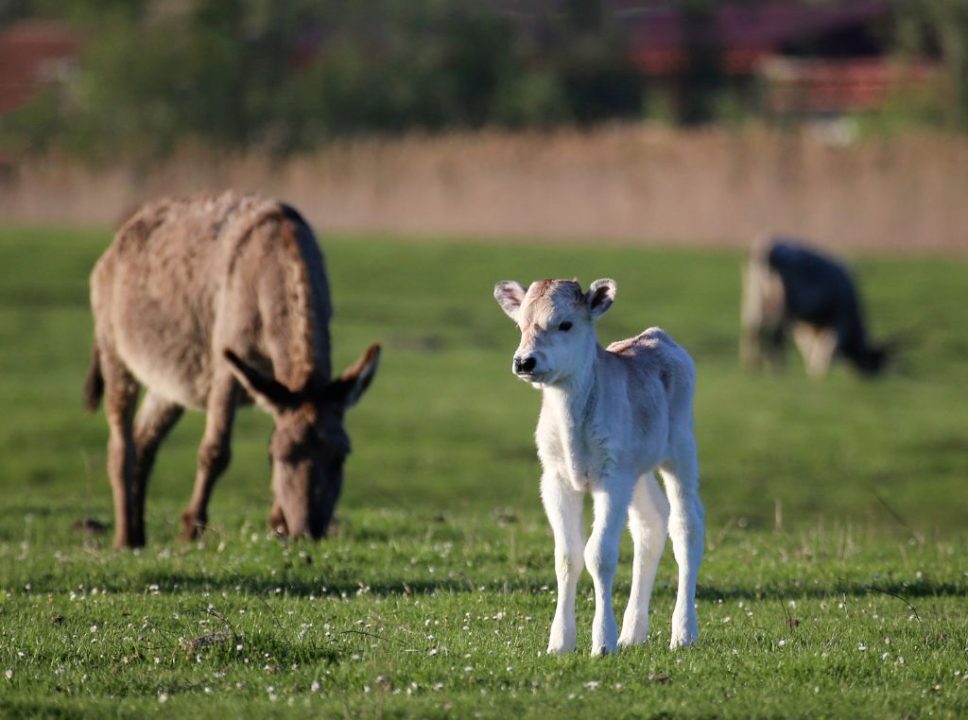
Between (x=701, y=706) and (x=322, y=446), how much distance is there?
5.10 m

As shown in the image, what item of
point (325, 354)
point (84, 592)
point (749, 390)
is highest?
point (325, 354)

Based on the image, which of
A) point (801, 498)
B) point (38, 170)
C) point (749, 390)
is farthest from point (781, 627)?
point (38, 170)

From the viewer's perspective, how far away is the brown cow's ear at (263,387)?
11.7 m

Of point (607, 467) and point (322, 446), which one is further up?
point (607, 467)

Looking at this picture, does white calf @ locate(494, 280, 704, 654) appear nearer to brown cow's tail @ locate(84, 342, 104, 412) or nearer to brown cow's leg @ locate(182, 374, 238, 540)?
brown cow's leg @ locate(182, 374, 238, 540)

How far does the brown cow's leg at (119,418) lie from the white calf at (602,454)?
5696mm

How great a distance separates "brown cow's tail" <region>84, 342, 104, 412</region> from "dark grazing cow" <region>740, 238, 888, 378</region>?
17.9 metres

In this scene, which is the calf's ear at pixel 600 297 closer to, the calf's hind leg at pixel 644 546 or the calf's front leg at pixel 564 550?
the calf's front leg at pixel 564 550

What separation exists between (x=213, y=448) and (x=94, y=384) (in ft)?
7.06

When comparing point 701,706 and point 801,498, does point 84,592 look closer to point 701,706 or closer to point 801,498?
point 701,706

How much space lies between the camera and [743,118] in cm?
5719

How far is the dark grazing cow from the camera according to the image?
3055 centimetres

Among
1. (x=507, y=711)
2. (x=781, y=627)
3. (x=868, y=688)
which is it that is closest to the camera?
(x=507, y=711)

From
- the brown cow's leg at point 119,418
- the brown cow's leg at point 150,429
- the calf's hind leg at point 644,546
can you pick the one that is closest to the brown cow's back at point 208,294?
the brown cow's leg at point 119,418
